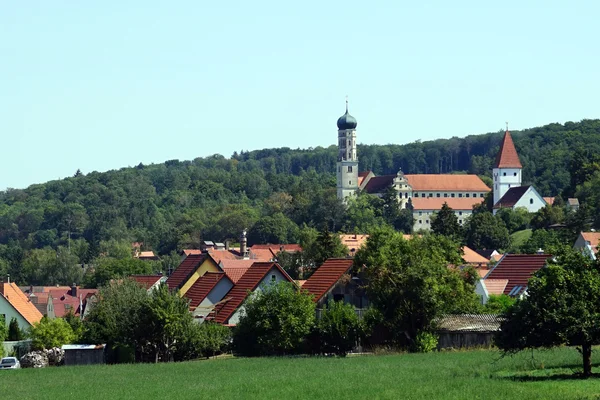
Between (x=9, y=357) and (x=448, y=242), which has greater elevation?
(x=448, y=242)

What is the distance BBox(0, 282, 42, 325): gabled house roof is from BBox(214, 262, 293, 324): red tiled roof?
11994mm

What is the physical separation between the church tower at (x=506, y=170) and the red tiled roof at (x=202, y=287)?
121446mm

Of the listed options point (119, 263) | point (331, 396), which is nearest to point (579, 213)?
point (119, 263)

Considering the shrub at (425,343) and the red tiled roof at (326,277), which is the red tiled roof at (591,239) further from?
the shrub at (425,343)

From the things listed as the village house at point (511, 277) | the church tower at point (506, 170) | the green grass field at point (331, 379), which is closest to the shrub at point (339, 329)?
the green grass field at point (331, 379)

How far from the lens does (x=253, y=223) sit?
186 metres

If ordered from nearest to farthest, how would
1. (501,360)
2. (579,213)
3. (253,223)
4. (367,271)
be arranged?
(501,360), (367,271), (579,213), (253,223)

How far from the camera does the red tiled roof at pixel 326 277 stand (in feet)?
191

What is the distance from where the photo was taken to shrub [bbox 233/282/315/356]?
50844mm

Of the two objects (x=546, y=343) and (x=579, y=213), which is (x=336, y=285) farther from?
(x=579, y=213)

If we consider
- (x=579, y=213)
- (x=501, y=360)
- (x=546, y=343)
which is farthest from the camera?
(x=579, y=213)

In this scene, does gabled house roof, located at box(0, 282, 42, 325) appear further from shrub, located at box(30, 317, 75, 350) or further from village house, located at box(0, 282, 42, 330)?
shrub, located at box(30, 317, 75, 350)

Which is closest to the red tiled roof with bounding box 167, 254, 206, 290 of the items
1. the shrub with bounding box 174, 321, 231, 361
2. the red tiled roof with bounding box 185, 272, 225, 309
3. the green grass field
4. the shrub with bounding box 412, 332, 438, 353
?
the red tiled roof with bounding box 185, 272, 225, 309

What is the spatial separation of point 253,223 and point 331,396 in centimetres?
Answer: 15340
